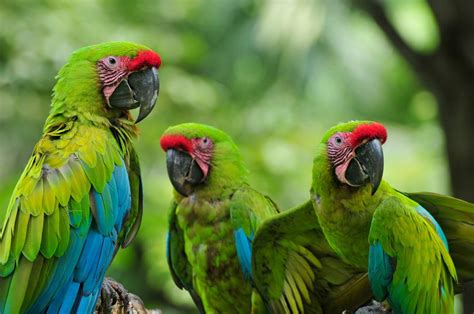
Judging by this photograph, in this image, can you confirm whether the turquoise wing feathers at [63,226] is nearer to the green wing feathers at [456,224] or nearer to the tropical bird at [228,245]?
the tropical bird at [228,245]

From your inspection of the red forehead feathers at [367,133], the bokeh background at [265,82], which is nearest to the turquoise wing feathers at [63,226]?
the red forehead feathers at [367,133]

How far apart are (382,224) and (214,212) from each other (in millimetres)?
807

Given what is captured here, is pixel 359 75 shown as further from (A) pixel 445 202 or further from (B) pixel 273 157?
(A) pixel 445 202

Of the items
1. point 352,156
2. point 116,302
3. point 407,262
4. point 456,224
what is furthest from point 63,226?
point 456,224

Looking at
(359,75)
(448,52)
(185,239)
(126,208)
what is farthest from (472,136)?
(359,75)

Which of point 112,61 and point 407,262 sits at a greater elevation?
point 112,61

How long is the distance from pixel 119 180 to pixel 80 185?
0.13 m

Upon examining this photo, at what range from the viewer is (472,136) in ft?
15.3

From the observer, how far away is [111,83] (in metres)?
2.48

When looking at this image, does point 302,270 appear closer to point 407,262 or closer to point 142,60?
point 407,262

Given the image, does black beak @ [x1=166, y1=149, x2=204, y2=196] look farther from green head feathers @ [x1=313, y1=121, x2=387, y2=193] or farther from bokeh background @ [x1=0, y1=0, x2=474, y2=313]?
bokeh background @ [x1=0, y1=0, x2=474, y2=313]

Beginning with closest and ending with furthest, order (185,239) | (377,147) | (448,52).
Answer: (377,147) → (185,239) → (448,52)

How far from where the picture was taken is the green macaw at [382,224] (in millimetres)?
2205

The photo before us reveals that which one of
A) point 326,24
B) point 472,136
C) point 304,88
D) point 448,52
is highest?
point 326,24
